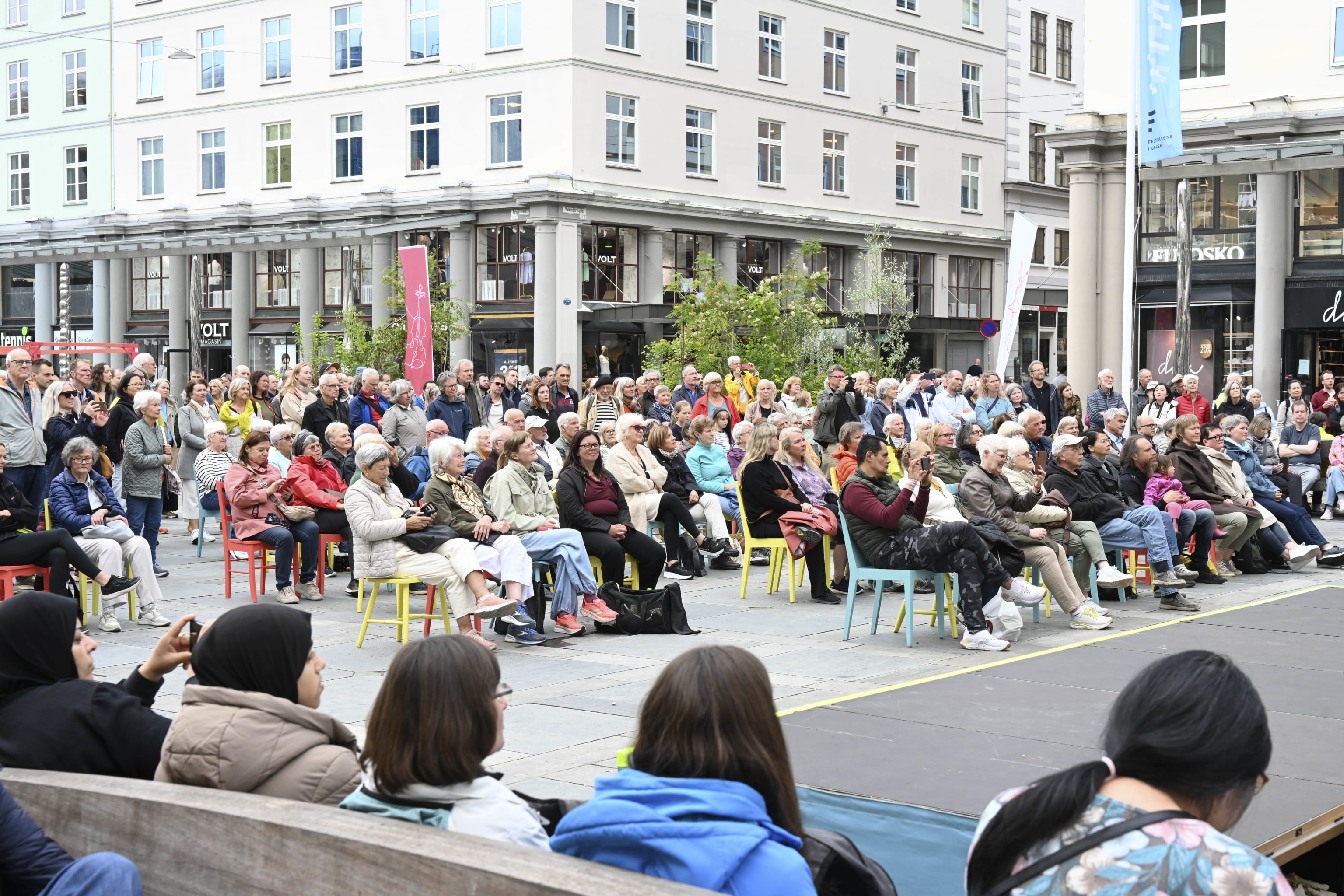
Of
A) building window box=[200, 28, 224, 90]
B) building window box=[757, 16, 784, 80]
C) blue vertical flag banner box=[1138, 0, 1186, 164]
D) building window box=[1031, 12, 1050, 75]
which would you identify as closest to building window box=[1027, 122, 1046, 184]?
building window box=[1031, 12, 1050, 75]

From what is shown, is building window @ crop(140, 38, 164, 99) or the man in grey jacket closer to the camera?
the man in grey jacket

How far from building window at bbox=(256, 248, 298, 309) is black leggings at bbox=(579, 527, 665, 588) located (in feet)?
120

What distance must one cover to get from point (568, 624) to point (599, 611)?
1.04 ft

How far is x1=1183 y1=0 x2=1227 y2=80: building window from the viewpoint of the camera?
30.4 metres

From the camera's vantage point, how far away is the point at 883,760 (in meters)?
6.20

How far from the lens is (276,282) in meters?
46.4

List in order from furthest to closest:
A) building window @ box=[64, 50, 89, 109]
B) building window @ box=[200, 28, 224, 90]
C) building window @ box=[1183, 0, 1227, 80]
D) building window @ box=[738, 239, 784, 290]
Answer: building window @ box=[64, 50, 89, 109] < building window @ box=[200, 28, 224, 90] < building window @ box=[738, 239, 784, 290] < building window @ box=[1183, 0, 1227, 80]

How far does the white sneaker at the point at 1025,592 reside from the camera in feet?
35.2

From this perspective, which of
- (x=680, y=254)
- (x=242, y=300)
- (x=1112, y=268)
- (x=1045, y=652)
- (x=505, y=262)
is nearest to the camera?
(x=1045, y=652)

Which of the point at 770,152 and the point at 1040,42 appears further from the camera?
the point at 1040,42

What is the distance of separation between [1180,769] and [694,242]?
132 ft

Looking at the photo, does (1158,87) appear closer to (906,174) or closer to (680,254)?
(680,254)

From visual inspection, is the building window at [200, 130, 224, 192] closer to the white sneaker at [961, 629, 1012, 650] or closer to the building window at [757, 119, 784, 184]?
the building window at [757, 119, 784, 184]

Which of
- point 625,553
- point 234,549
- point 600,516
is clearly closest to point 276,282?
point 234,549
